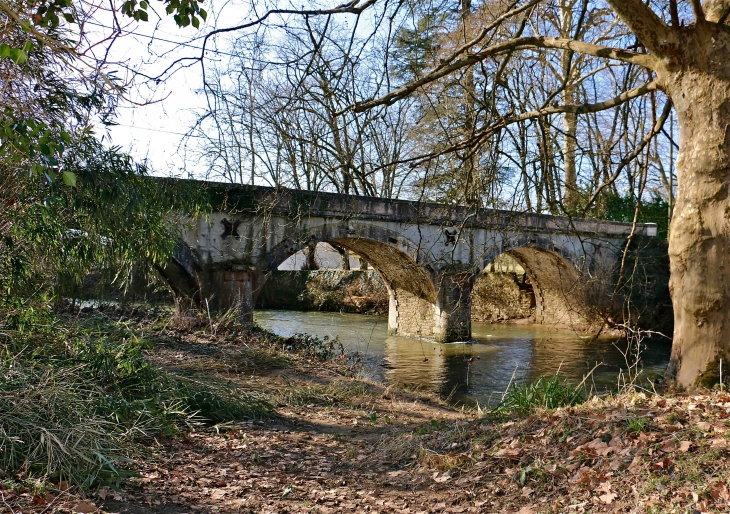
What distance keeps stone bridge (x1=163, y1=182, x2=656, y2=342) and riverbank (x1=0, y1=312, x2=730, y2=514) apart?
14.4ft

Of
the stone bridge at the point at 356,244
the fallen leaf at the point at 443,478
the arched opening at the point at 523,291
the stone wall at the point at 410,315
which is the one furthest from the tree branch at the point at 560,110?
the arched opening at the point at 523,291

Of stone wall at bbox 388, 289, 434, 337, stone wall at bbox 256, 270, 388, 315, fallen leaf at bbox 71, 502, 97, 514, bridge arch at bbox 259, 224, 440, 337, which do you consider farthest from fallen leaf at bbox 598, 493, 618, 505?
stone wall at bbox 256, 270, 388, 315

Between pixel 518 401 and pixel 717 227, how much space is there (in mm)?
2179

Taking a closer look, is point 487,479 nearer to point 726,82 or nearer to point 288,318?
point 726,82

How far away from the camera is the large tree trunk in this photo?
4492 mm

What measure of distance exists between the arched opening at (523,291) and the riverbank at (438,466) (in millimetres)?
15394

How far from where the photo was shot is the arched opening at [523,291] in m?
20.2

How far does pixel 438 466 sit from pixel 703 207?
8.53 ft

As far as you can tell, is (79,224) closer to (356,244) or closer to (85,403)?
(85,403)

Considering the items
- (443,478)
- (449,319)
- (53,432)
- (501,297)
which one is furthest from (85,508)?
(501,297)

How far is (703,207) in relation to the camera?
4.60 m

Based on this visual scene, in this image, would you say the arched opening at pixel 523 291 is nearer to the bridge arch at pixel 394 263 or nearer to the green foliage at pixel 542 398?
the bridge arch at pixel 394 263

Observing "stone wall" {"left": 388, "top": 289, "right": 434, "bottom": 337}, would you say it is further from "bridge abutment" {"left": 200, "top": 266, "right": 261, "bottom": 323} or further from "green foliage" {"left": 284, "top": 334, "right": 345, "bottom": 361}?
"bridge abutment" {"left": 200, "top": 266, "right": 261, "bottom": 323}

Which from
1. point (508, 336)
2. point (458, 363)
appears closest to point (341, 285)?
point (508, 336)
